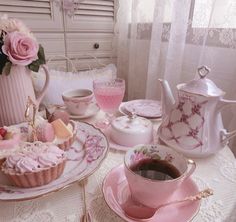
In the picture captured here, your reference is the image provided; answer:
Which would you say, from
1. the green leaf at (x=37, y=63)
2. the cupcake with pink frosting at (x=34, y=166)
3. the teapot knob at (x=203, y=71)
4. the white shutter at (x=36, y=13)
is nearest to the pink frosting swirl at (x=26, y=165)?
the cupcake with pink frosting at (x=34, y=166)

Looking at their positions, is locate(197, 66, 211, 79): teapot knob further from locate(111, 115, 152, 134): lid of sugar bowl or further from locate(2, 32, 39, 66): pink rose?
locate(2, 32, 39, 66): pink rose

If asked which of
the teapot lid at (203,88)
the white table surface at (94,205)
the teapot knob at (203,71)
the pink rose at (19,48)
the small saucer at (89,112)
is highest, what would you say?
the pink rose at (19,48)

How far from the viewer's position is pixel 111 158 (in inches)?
24.7

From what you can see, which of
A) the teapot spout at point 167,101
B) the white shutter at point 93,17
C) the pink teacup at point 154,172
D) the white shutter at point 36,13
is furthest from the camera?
the white shutter at point 93,17

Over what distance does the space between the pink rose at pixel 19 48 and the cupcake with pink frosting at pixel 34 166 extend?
12.0 inches

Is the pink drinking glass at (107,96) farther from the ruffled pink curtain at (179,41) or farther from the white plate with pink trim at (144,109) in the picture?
the ruffled pink curtain at (179,41)

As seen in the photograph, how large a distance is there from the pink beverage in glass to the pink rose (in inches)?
10.4

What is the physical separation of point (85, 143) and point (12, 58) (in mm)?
343

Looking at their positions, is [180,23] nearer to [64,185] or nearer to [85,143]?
[85,143]

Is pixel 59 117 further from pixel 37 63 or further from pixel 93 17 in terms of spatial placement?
pixel 93 17

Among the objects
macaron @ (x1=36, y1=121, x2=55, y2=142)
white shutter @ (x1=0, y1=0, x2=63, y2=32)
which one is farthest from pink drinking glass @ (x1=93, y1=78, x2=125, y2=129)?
white shutter @ (x1=0, y1=0, x2=63, y2=32)

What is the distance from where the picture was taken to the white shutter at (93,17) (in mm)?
1499

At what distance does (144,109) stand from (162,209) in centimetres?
52

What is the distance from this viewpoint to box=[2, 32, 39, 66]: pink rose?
653 millimetres
